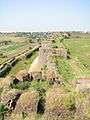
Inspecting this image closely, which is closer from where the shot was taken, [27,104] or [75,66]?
[27,104]

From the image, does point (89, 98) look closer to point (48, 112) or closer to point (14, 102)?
point (48, 112)

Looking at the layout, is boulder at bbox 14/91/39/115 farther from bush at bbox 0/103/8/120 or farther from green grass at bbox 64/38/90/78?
green grass at bbox 64/38/90/78

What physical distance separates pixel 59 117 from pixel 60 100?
40 centimetres

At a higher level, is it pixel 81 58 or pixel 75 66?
pixel 75 66

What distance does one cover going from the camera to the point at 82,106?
6.81 meters

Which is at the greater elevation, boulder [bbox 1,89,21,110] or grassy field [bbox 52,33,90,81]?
boulder [bbox 1,89,21,110]

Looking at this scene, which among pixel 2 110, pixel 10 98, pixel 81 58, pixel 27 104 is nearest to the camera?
pixel 27 104

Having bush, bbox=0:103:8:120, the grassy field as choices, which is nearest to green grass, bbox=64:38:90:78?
the grassy field

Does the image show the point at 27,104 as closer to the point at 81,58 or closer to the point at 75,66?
the point at 75,66

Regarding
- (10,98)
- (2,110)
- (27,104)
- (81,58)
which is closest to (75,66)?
(81,58)

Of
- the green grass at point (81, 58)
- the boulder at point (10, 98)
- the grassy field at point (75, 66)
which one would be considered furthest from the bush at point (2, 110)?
the green grass at point (81, 58)

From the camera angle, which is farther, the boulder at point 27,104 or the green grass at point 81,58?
the green grass at point 81,58

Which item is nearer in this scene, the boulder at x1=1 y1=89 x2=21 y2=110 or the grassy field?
the boulder at x1=1 y1=89 x2=21 y2=110

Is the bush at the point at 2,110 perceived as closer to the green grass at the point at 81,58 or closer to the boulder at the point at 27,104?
the boulder at the point at 27,104
